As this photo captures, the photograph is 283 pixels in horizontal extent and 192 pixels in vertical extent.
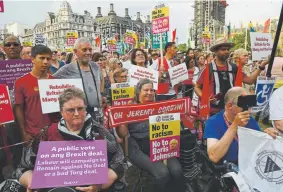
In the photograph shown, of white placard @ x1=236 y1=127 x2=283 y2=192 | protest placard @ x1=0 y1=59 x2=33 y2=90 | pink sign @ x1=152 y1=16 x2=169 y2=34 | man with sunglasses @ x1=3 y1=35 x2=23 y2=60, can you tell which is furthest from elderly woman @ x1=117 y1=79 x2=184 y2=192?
pink sign @ x1=152 y1=16 x2=169 y2=34

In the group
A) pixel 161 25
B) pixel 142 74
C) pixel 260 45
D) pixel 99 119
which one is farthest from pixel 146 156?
pixel 161 25

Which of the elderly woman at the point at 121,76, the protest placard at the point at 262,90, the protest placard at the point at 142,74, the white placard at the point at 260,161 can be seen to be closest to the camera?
the white placard at the point at 260,161

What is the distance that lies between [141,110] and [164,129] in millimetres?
319

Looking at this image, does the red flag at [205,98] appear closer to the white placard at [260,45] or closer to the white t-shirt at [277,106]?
the white placard at [260,45]

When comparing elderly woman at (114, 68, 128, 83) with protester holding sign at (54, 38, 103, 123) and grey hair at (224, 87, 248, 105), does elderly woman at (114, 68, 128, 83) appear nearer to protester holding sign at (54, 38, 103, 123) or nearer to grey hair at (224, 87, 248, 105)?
protester holding sign at (54, 38, 103, 123)

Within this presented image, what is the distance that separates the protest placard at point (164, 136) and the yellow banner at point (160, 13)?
4.07 meters

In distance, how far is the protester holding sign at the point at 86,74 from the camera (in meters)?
3.86

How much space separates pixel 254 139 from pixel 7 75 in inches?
131

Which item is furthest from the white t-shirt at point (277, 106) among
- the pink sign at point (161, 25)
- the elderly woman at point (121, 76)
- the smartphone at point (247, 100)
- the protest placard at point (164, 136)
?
the pink sign at point (161, 25)

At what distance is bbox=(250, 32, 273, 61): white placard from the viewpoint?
4.54m

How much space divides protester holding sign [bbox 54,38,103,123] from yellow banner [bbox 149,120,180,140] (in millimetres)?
1110

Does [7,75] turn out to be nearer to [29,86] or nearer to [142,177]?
[29,86]

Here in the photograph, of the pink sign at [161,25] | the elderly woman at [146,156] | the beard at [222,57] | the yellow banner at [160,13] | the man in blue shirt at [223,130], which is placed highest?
the yellow banner at [160,13]

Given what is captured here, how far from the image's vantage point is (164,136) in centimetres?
313
